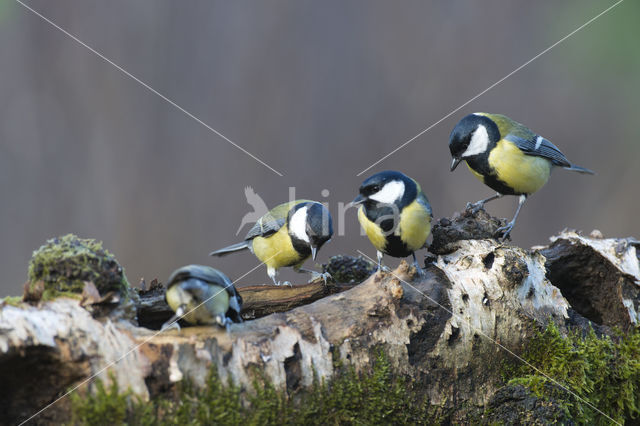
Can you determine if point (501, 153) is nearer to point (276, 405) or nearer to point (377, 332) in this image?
point (377, 332)

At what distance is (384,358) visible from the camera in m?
1.70

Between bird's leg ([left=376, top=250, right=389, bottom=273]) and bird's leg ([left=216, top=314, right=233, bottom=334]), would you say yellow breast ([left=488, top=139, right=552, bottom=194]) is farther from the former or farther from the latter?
bird's leg ([left=216, top=314, right=233, bottom=334])

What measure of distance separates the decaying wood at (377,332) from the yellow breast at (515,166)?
40 centimetres

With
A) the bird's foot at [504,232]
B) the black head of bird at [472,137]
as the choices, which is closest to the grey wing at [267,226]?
the black head of bird at [472,137]

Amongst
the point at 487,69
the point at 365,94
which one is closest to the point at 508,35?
the point at 487,69

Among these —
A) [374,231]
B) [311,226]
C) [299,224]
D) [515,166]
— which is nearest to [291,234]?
[299,224]

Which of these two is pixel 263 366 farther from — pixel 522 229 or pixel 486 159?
pixel 522 229

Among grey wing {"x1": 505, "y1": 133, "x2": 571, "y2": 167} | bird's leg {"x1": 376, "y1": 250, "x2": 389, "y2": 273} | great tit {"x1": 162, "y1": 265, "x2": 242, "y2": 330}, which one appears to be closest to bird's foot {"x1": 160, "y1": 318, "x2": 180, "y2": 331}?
great tit {"x1": 162, "y1": 265, "x2": 242, "y2": 330}

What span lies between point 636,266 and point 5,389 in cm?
238

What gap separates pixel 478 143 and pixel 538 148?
1.24ft

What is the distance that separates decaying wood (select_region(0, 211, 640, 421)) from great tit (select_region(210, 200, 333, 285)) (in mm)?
555

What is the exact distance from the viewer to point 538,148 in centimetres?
271

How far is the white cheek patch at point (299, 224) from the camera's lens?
2734 millimetres

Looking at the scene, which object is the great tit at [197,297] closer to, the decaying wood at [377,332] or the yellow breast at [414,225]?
the decaying wood at [377,332]
